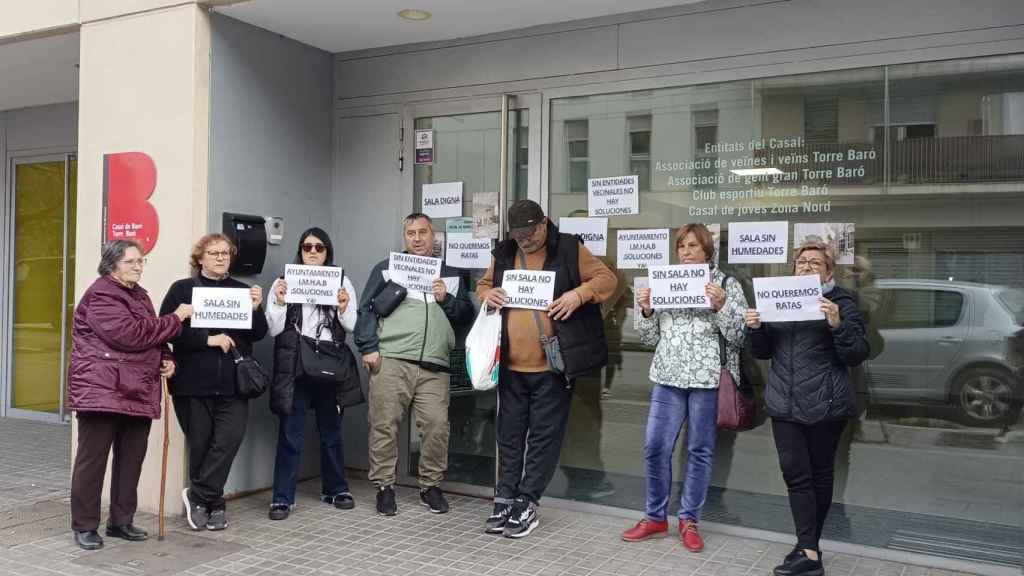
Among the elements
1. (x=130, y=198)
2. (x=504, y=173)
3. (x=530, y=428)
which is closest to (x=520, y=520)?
(x=530, y=428)

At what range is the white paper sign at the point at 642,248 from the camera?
19.5ft

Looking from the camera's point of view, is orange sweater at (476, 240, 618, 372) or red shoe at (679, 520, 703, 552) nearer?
red shoe at (679, 520, 703, 552)

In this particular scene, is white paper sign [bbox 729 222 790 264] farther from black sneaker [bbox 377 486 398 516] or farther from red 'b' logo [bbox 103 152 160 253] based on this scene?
red 'b' logo [bbox 103 152 160 253]

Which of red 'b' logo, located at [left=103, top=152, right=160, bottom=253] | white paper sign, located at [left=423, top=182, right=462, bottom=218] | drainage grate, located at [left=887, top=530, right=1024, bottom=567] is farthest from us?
white paper sign, located at [left=423, top=182, right=462, bottom=218]

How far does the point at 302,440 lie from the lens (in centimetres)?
613

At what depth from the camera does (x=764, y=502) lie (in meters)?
5.65

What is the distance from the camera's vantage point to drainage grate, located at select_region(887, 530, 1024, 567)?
16.2 ft

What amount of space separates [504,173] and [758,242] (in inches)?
→ 73.1

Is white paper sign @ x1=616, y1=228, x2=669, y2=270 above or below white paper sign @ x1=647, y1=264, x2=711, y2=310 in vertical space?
above

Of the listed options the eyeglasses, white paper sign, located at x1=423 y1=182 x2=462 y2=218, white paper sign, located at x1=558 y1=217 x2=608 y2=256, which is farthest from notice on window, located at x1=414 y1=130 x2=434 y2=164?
the eyeglasses

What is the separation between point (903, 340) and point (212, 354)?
3965 mm

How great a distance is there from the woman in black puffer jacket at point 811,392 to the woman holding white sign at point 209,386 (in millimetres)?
3014

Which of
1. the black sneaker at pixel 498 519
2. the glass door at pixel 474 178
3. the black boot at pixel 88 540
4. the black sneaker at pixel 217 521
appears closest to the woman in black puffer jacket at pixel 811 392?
the black sneaker at pixel 498 519

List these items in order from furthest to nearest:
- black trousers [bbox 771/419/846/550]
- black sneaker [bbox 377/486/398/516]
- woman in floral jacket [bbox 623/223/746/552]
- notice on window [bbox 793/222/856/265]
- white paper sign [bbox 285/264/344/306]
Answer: black sneaker [bbox 377/486/398/516] < white paper sign [bbox 285/264/344/306] < notice on window [bbox 793/222/856/265] < woman in floral jacket [bbox 623/223/746/552] < black trousers [bbox 771/419/846/550]
